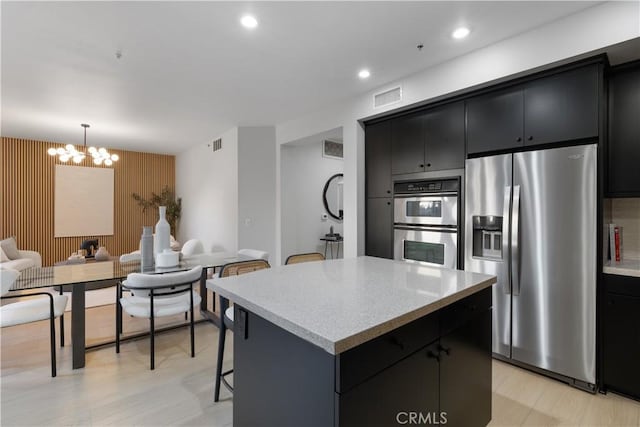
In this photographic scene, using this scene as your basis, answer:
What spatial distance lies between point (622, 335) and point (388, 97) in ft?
9.08

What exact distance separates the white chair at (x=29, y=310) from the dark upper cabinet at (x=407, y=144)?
333 cm

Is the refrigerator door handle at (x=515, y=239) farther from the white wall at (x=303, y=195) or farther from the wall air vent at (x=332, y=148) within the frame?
the wall air vent at (x=332, y=148)

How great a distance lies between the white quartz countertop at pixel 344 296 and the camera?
989 millimetres

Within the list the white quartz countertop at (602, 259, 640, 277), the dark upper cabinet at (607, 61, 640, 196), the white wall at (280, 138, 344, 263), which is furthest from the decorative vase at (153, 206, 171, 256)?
the dark upper cabinet at (607, 61, 640, 196)

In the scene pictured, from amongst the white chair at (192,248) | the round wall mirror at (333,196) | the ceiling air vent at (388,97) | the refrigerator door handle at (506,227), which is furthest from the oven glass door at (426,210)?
the white chair at (192,248)

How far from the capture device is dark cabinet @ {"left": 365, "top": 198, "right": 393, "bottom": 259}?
11.2 feet

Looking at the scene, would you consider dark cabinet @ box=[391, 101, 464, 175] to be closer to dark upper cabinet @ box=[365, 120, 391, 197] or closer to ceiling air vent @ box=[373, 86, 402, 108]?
dark upper cabinet @ box=[365, 120, 391, 197]

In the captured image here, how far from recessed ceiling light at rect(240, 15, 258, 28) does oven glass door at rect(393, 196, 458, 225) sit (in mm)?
2120

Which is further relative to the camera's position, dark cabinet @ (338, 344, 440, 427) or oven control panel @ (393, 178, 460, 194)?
oven control panel @ (393, 178, 460, 194)

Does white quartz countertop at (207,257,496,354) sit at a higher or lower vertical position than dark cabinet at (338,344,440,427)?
higher

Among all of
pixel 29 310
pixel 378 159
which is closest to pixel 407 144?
pixel 378 159

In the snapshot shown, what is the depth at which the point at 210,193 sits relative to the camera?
604cm

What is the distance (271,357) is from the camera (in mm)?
1246

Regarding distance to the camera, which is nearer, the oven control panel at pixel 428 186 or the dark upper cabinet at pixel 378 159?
the oven control panel at pixel 428 186
